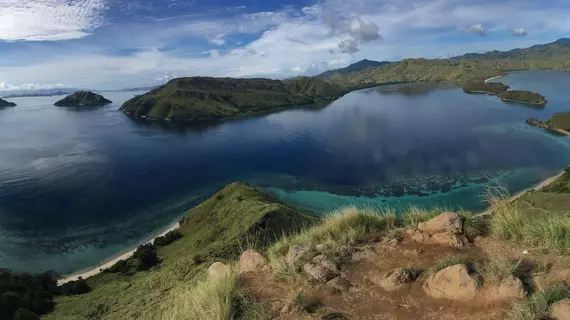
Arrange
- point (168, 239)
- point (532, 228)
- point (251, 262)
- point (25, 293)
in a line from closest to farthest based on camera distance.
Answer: point (532, 228), point (251, 262), point (25, 293), point (168, 239)

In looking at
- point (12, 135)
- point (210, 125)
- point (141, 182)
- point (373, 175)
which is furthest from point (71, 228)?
point (12, 135)

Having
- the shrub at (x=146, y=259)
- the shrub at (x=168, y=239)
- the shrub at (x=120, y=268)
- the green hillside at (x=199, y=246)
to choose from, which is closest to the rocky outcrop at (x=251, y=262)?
the green hillside at (x=199, y=246)

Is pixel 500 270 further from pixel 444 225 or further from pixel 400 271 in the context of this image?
pixel 444 225

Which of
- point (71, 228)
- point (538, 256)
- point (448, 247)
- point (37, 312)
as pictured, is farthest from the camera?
point (71, 228)

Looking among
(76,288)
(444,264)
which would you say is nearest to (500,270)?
(444,264)

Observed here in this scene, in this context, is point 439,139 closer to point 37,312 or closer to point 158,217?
point 158,217
